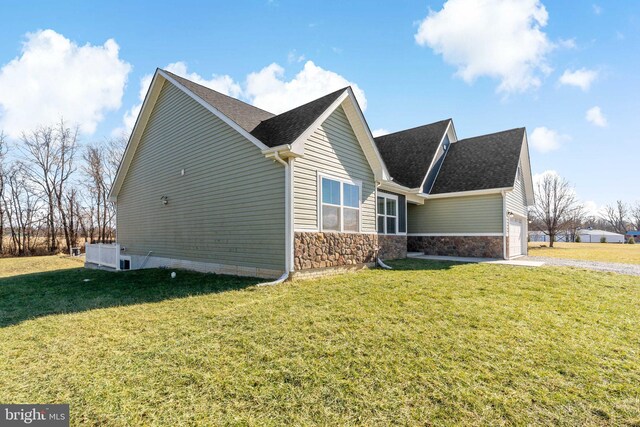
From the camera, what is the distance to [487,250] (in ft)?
43.8

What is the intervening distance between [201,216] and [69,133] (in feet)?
80.8

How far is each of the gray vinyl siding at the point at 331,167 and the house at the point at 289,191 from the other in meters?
0.03

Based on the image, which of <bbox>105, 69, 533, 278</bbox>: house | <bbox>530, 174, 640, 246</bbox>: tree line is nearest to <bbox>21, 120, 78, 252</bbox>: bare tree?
<bbox>105, 69, 533, 278</bbox>: house

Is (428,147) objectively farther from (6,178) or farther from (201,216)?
(6,178)

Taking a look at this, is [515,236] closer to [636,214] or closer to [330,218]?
[330,218]

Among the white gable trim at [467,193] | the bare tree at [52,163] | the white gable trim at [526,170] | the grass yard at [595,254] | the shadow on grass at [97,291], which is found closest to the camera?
the shadow on grass at [97,291]

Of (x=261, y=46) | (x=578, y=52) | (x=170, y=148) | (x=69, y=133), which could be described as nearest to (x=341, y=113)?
(x=261, y=46)

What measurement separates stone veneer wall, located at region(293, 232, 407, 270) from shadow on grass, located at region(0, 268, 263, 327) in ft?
4.33

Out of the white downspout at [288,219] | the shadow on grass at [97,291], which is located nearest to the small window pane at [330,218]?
the white downspout at [288,219]

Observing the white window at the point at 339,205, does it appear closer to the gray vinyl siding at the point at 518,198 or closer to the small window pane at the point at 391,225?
the small window pane at the point at 391,225

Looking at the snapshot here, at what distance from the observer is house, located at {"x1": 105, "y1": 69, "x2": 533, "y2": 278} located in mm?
7773

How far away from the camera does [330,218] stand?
8695mm

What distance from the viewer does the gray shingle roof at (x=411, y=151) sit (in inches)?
583

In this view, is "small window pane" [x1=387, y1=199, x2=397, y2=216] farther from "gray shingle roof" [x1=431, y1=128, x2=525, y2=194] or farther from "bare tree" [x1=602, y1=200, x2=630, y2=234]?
"bare tree" [x1=602, y1=200, x2=630, y2=234]
